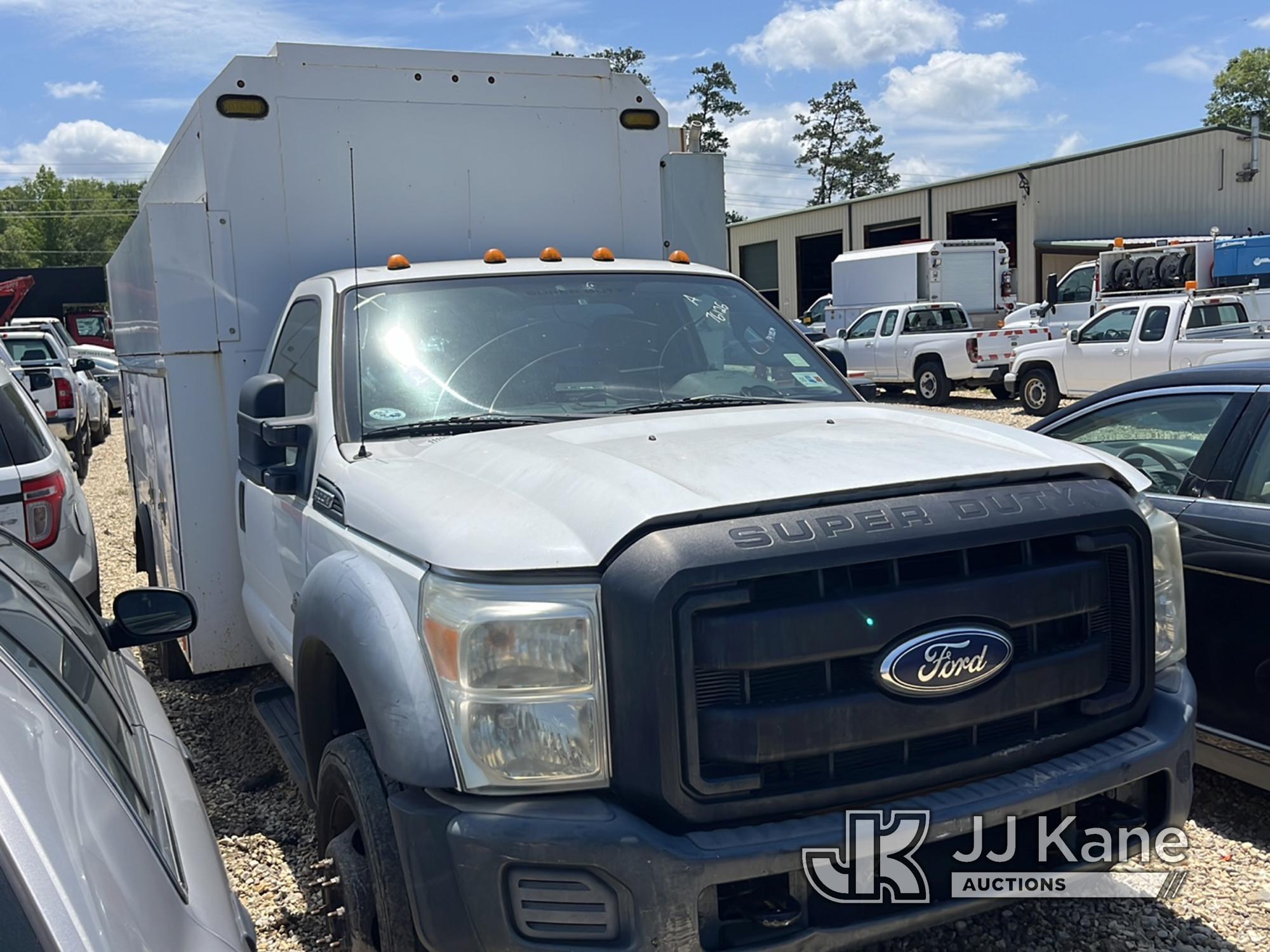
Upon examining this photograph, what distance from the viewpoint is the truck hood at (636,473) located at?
96.6 inches

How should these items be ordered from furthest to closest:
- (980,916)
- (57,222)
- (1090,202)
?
(57,222) < (1090,202) < (980,916)

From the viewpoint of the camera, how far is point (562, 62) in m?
5.57

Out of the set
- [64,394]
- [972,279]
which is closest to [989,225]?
[972,279]

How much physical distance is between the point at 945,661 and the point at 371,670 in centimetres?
129

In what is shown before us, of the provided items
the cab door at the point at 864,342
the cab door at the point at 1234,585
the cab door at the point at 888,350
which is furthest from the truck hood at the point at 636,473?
the cab door at the point at 864,342

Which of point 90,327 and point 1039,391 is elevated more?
point 90,327

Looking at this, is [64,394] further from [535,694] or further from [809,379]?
[535,694]

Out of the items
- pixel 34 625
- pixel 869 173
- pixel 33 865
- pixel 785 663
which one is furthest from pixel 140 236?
pixel 869 173

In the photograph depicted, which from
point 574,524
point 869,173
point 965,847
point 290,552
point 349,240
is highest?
point 869,173

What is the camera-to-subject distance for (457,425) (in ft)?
11.6

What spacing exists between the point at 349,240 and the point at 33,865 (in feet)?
14.0

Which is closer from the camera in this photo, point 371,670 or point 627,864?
point 627,864

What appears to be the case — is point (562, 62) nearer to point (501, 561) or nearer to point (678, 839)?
point (501, 561)

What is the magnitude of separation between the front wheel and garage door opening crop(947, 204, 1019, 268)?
34.3 metres
